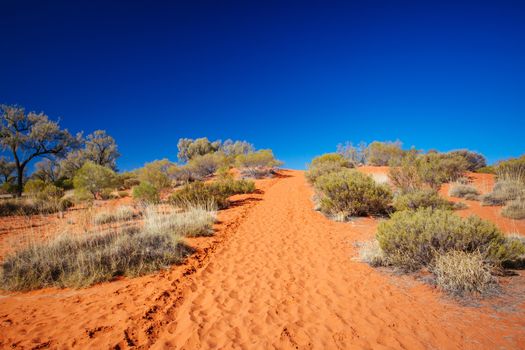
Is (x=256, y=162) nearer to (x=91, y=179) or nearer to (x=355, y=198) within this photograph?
(x=91, y=179)

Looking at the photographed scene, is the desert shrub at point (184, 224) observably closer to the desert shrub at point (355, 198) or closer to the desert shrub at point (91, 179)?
the desert shrub at point (355, 198)

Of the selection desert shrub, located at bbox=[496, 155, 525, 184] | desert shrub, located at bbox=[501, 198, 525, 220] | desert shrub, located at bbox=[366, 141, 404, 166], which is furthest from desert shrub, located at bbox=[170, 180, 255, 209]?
desert shrub, located at bbox=[366, 141, 404, 166]

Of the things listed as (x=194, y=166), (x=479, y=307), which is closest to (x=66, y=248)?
(x=479, y=307)

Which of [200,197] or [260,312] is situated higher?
[200,197]

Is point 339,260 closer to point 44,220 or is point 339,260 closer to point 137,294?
point 137,294

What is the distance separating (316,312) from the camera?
150 inches

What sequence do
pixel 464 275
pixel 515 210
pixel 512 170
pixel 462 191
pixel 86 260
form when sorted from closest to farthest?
pixel 464 275, pixel 86 260, pixel 515 210, pixel 462 191, pixel 512 170

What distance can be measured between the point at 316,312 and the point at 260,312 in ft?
2.68

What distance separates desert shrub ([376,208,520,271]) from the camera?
4.62 meters

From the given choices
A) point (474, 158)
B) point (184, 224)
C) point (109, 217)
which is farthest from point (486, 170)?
point (109, 217)

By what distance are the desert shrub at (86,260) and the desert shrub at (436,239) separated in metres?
4.57

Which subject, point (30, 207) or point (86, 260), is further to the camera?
point (30, 207)

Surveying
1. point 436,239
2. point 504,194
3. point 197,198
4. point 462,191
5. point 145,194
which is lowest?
point 436,239

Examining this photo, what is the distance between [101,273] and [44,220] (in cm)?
824
